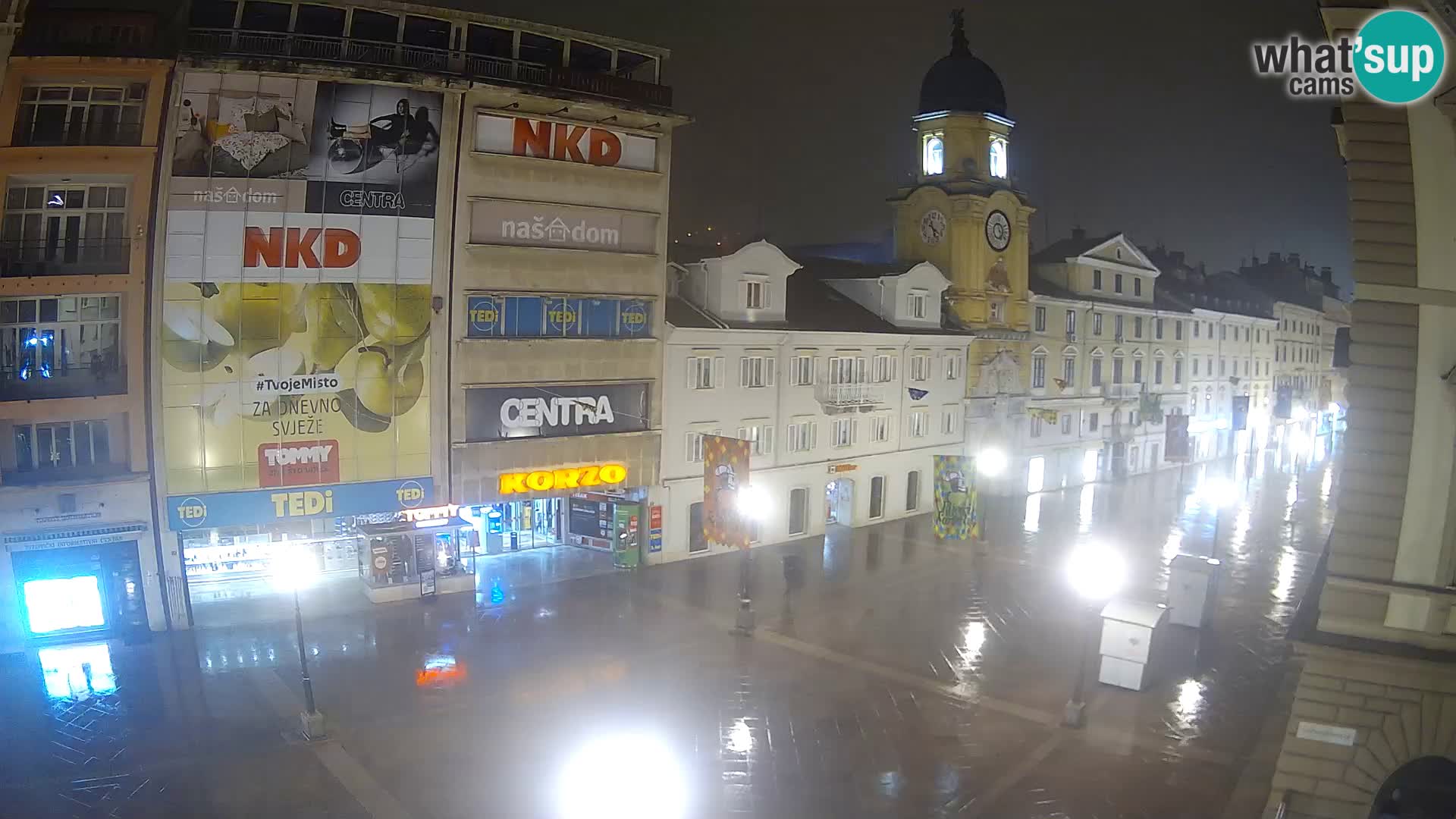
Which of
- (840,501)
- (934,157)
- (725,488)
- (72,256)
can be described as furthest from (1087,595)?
(934,157)

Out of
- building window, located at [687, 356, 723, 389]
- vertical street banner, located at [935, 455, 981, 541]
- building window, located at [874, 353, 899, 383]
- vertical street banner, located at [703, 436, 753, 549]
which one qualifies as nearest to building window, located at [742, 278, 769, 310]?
building window, located at [687, 356, 723, 389]

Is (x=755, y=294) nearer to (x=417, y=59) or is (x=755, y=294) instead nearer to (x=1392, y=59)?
(x=417, y=59)

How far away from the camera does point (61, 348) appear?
25125 mm

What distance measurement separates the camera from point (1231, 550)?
3791 centimetres

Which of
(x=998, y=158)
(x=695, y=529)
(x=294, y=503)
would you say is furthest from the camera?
(x=998, y=158)

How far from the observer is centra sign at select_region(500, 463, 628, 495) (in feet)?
100

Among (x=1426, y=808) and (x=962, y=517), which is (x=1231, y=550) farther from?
(x=1426, y=808)

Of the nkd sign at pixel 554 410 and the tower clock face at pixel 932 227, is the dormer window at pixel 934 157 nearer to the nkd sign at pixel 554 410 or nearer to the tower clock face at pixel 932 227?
the tower clock face at pixel 932 227

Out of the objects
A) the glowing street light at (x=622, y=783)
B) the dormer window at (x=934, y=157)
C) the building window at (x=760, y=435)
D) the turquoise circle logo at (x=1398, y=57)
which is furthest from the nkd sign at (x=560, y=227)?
the turquoise circle logo at (x=1398, y=57)

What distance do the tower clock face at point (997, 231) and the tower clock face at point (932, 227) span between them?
2.26m

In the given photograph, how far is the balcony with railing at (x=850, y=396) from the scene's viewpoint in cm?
3922

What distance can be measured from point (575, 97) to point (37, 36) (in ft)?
46.4

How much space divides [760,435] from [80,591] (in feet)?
72.7

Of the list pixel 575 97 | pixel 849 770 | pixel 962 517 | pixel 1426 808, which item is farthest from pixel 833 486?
pixel 1426 808
